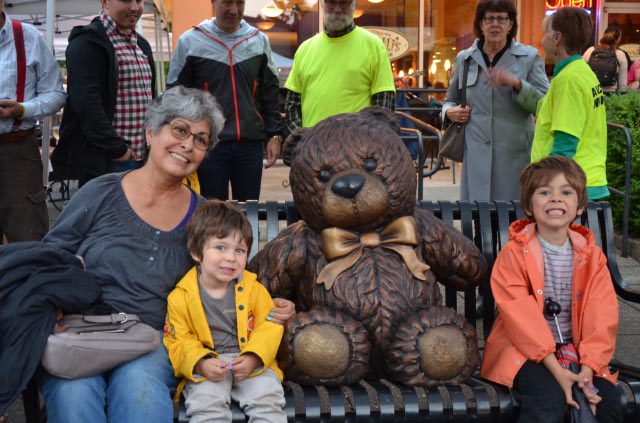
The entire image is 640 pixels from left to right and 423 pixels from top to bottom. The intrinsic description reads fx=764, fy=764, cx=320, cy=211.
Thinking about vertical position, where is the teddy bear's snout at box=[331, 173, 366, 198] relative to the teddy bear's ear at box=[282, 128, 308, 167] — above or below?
below

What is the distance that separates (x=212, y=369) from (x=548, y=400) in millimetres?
1136

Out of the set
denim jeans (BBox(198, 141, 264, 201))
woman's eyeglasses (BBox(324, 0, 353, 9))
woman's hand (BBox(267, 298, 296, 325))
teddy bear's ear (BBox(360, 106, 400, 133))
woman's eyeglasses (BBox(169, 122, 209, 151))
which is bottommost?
woman's hand (BBox(267, 298, 296, 325))

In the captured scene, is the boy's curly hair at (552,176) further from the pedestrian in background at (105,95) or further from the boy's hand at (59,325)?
the pedestrian in background at (105,95)

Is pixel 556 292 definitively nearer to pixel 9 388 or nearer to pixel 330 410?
pixel 330 410

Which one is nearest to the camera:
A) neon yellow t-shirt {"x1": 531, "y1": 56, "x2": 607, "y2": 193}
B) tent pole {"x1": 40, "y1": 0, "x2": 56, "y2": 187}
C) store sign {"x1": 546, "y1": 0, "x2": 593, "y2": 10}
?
neon yellow t-shirt {"x1": 531, "y1": 56, "x2": 607, "y2": 193}

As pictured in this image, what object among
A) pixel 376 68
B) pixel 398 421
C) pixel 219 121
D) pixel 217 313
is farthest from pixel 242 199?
pixel 398 421

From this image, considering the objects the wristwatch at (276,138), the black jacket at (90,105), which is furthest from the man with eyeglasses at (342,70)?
the black jacket at (90,105)

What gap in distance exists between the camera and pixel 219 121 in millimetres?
2926

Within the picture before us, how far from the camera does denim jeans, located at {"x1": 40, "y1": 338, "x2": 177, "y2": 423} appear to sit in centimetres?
238

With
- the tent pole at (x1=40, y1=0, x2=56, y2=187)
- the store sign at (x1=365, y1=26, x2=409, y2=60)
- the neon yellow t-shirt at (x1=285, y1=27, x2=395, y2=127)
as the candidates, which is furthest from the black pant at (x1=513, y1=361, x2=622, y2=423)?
the store sign at (x1=365, y1=26, x2=409, y2=60)

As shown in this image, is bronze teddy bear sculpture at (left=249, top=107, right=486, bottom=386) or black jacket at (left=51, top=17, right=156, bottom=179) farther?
black jacket at (left=51, top=17, right=156, bottom=179)

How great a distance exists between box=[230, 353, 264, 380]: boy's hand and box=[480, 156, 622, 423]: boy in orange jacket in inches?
34.7

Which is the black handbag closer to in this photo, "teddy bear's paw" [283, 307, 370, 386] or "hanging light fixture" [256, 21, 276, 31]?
"teddy bear's paw" [283, 307, 370, 386]

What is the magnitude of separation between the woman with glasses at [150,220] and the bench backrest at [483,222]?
491 mm
